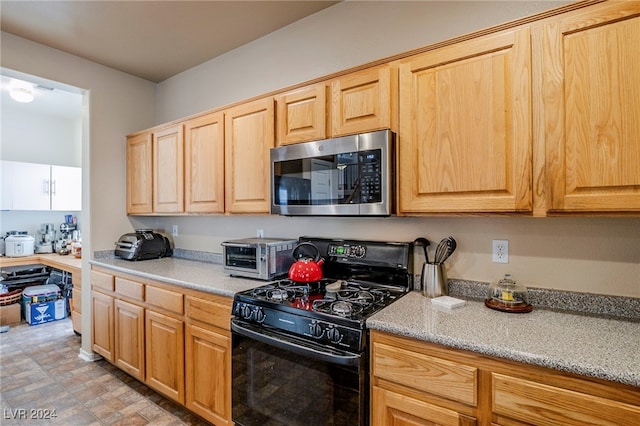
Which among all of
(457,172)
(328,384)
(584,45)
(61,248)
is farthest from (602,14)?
(61,248)

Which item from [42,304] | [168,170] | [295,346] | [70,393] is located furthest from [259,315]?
[42,304]

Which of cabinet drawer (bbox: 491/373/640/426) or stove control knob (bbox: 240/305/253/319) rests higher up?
stove control knob (bbox: 240/305/253/319)

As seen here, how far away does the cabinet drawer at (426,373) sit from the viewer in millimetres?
1134

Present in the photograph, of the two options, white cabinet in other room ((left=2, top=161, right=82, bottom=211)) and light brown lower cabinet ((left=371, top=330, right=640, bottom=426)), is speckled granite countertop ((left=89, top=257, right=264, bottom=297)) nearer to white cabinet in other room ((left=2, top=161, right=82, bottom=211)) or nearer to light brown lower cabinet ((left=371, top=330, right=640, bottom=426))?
light brown lower cabinet ((left=371, top=330, right=640, bottom=426))

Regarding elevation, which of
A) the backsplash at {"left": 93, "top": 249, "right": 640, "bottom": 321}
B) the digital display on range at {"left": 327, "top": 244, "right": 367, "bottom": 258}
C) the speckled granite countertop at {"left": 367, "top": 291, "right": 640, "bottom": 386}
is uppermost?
the digital display on range at {"left": 327, "top": 244, "right": 367, "bottom": 258}

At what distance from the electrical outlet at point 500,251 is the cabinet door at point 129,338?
233 cm

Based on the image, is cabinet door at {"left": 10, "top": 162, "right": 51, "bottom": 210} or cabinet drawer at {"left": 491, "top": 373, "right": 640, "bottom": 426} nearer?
cabinet drawer at {"left": 491, "top": 373, "right": 640, "bottom": 426}

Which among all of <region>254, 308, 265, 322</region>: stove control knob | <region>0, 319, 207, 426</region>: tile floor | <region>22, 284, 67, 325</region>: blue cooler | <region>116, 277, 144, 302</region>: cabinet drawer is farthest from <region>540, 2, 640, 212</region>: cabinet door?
<region>22, 284, 67, 325</region>: blue cooler

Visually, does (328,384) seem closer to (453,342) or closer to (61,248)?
(453,342)

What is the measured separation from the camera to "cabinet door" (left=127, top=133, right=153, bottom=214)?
9.82ft

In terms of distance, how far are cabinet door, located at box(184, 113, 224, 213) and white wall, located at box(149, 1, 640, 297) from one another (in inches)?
13.2

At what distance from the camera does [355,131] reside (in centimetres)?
176

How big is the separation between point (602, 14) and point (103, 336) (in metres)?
3.72

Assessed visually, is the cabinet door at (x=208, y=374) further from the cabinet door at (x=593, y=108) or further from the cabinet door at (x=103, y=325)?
the cabinet door at (x=593, y=108)
